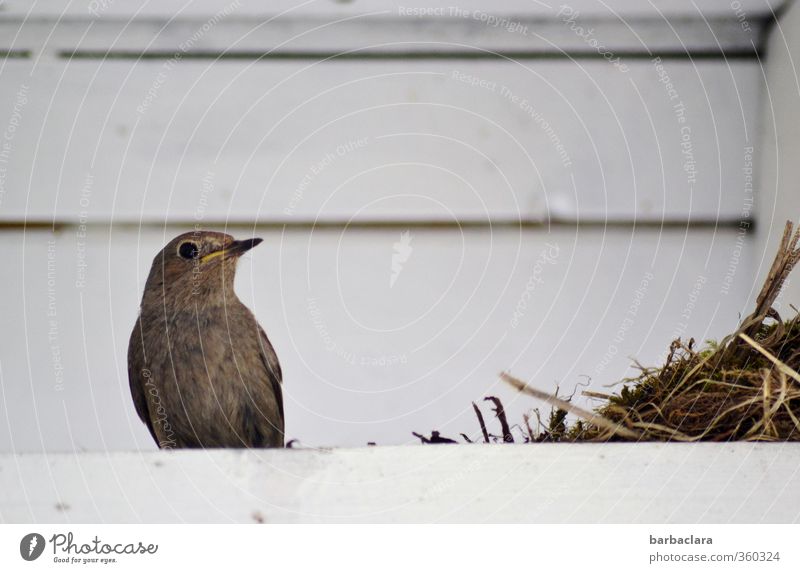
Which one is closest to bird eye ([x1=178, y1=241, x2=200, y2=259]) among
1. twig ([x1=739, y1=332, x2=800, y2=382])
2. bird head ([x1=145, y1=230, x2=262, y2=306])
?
bird head ([x1=145, y1=230, x2=262, y2=306])

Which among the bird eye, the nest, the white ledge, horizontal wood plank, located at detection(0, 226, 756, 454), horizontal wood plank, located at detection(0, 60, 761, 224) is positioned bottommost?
the white ledge

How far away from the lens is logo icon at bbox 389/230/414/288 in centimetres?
237

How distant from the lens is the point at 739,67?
7.85 feet

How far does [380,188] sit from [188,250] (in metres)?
0.51

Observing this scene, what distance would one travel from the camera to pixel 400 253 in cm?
238

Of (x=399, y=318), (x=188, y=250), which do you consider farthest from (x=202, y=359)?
(x=399, y=318)

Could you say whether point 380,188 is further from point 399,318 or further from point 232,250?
point 232,250

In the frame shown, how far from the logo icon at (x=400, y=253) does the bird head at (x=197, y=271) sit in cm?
41

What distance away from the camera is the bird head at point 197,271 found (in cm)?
206

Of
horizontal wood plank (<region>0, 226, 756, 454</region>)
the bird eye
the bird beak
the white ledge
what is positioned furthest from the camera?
horizontal wood plank (<region>0, 226, 756, 454</region>)

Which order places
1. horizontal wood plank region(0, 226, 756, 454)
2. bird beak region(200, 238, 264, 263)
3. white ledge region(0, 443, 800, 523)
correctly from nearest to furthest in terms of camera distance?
white ledge region(0, 443, 800, 523), bird beak region(200, 238, 264, 263), horizontal wood plank region(0, 226, 756, 454)

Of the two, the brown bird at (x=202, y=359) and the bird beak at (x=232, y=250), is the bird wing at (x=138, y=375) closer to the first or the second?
the brown bird at (x=202, y=359)
